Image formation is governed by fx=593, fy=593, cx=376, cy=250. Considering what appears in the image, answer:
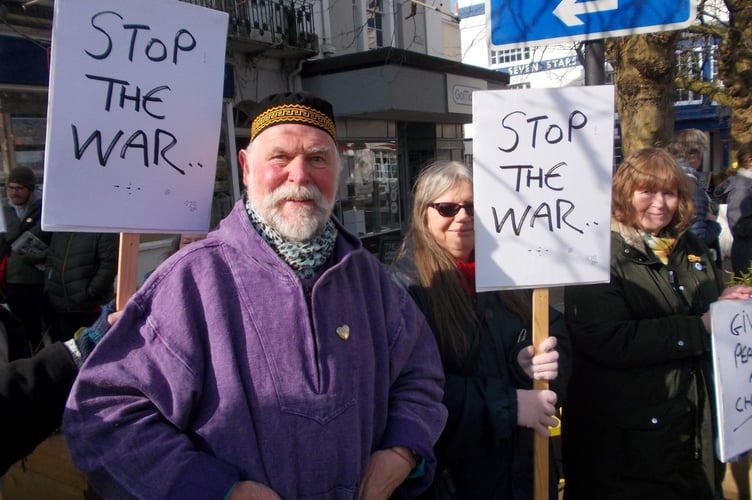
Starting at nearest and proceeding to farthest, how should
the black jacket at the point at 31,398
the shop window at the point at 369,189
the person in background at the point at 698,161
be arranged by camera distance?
the black jacket at the point at 31,398 → the person in background at the point at 698,161 → the shop window at the point at 369,189

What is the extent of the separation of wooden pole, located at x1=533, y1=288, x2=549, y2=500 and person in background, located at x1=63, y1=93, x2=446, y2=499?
1.27 ft

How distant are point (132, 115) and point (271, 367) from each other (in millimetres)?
825

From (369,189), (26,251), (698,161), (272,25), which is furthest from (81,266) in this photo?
(369,189)

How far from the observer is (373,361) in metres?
1.56

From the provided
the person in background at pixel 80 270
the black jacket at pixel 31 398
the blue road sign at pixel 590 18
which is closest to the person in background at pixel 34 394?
the black jacket at pixel 31 398

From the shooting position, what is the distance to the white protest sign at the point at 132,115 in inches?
60.7

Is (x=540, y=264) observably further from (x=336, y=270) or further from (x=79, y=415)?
(x=79, y=415)

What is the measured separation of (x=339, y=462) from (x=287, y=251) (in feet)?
1.81

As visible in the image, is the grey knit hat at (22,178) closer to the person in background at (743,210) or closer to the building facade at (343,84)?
the building facade at (343,84)

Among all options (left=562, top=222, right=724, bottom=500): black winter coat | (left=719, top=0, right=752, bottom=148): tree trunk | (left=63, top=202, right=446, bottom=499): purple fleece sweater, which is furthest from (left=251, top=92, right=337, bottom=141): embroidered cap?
(left=719, top=0, right=752, bottom=148): tree trunk

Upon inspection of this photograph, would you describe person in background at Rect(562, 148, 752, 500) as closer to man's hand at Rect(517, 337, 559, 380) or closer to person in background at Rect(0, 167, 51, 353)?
man's hand at Rect(517, 337, 559, 380)

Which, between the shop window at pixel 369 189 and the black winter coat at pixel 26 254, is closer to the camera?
the black winter coat at pixel 26 254

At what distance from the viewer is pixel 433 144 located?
13.9 meters

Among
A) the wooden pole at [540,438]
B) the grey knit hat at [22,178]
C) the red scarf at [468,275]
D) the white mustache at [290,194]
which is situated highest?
the grey knit hat at [22,178]
